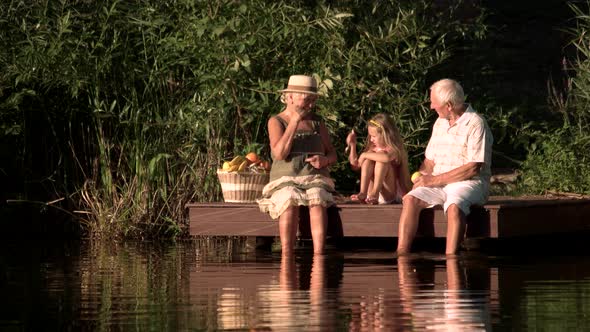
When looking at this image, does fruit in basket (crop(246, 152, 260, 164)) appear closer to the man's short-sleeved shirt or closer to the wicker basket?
the wicker basket

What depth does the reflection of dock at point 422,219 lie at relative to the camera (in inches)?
485

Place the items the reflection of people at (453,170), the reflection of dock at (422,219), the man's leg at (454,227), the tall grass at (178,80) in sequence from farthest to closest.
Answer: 1. the tall grass at (178,80)
2. the reflection of dock at (422,219)
3. the reflection of people at (453,170)
4. the man's leg at (454,227)

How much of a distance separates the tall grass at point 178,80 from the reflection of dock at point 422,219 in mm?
1197

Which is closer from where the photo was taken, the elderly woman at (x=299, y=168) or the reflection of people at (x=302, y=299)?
the reflection of people at (x=302, y=299)

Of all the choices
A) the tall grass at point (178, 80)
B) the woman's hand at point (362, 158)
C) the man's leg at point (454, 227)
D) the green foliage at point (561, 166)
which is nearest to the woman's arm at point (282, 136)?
the woman's hand at point (362, 158)

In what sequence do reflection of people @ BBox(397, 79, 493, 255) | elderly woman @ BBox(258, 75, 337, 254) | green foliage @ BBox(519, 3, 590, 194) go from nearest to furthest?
1. reflection of people @ BBox(397, 79, 493, 255)
2. elderly woman @ BBox(258, 75, 337, 254)
3. green foliage @ BBox(519, 3, 590, 194)

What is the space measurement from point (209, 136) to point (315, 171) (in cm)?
212

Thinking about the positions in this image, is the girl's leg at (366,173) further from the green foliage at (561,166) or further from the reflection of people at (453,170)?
the green foliage at (561,166)

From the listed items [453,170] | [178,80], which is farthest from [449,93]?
[178,80]

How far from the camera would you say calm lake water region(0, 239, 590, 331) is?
27.2 ft

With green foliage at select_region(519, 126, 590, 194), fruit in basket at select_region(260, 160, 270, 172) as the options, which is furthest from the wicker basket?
green foliage at select_region(519, 126, 590, 194)

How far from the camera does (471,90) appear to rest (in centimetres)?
1633

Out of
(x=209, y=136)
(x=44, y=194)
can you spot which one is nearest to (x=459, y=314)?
(x=209, y=136)

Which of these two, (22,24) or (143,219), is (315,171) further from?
(22,24)
